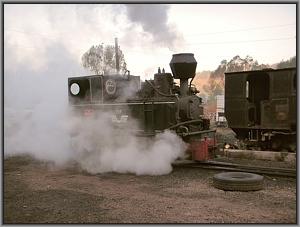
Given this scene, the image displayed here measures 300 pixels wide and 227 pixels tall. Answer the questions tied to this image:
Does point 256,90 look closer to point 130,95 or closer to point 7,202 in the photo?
point 130,95

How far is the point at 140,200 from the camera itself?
677cm

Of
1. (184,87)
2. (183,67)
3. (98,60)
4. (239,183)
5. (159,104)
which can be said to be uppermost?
(98,60)

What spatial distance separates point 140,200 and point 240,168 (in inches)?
141

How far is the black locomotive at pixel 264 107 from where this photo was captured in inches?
482

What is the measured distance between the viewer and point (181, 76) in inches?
412

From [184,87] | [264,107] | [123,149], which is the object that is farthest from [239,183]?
[264,107]

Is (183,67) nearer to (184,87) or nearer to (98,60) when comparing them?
(184,87)

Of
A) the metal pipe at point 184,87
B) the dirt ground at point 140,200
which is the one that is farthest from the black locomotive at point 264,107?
the dirt ground at point 140,200

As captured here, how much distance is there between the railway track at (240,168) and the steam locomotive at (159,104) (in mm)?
335

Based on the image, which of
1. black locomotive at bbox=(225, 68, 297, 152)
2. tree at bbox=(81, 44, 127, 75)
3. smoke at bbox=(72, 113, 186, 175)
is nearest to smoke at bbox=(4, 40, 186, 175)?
smoke at bbox=(72, 113, 186, 175)

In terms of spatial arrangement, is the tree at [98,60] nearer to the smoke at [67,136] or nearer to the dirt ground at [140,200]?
the smoke at [67,136]

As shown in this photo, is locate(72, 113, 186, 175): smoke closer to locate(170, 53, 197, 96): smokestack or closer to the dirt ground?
the dirt ground

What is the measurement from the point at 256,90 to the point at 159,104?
6238 millimetres

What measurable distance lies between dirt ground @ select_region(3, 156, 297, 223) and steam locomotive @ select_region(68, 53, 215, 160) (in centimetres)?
120
